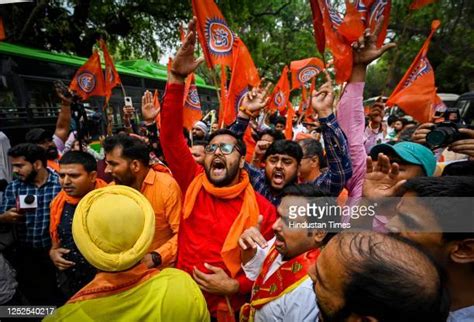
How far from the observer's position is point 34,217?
2.45 m

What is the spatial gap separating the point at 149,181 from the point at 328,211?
1.20 meters

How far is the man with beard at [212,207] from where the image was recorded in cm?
185

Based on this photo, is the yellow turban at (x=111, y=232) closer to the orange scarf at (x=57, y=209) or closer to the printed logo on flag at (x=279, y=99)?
the orange scarf at (x=57, y=209)

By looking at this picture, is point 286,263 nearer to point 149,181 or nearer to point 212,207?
point 212,207

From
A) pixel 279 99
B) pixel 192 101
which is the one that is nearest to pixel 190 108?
pixel 192 101

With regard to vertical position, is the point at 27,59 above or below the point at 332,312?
above

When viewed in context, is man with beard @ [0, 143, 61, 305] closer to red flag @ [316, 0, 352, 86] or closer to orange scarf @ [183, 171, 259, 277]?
orange scarf @ [183, 171, 259, 277]

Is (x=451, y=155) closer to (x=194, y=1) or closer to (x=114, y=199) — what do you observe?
(x=194, y=1)

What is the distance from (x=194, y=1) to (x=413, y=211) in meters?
3.14

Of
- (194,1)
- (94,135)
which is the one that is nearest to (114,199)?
→ (194,1)

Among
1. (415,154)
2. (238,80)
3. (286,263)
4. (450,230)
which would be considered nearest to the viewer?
(450,230)

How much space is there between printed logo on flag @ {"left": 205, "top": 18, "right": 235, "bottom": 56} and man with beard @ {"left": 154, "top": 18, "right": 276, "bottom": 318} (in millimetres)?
1761

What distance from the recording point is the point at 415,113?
3.69 m

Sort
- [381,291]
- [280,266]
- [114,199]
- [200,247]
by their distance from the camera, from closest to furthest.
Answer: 1. [381,291]
2. [114,199]
3. [280,266]
4. [200,247]
